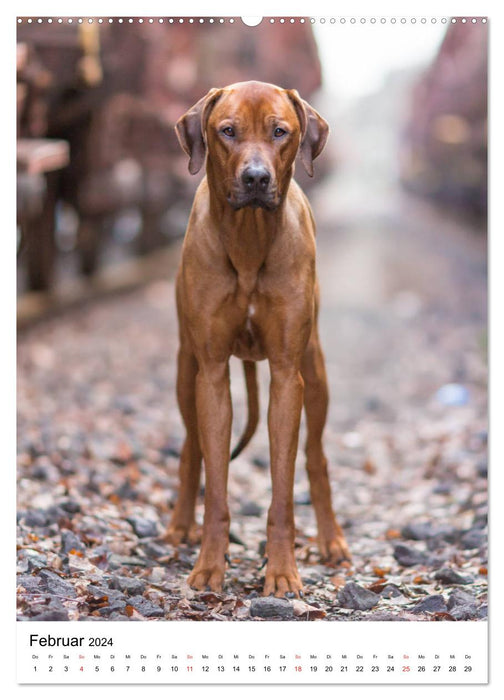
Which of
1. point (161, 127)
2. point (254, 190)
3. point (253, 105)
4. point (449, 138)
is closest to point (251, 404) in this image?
point (254, 190)

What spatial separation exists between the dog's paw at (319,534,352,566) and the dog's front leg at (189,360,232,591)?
0.74 meters

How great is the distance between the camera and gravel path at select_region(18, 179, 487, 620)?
4.04 m

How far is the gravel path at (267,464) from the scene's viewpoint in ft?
13.2

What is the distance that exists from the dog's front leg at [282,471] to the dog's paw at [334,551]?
60 cm

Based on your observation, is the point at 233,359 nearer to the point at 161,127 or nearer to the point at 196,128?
the point at 196,128

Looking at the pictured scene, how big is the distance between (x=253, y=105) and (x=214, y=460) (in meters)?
1.42

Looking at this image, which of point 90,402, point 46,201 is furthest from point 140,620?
point 46,201

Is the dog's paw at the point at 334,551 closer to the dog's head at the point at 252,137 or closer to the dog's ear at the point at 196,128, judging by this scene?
the dog's head at the point at 252,137

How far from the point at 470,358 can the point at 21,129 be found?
4.84 m

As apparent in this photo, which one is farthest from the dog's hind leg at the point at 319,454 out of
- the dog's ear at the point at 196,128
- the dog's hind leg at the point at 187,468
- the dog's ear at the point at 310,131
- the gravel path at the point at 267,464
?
the dog's ear at the point at 196,128

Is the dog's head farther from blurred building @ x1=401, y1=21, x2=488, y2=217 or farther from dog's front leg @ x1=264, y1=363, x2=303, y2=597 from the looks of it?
blurred building @ x1=401, y1=21, x2=488, y2=217
